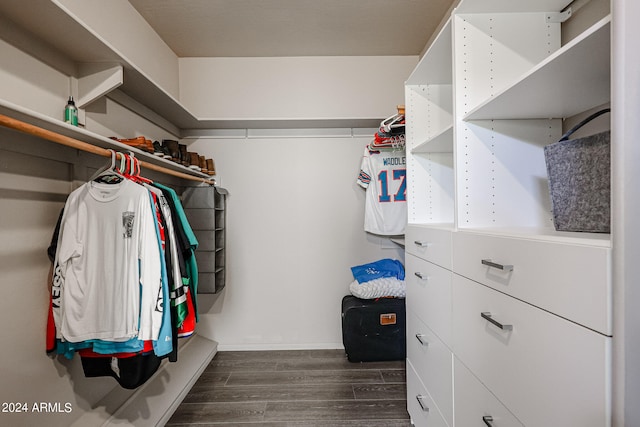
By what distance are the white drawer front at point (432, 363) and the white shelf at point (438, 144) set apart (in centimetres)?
90

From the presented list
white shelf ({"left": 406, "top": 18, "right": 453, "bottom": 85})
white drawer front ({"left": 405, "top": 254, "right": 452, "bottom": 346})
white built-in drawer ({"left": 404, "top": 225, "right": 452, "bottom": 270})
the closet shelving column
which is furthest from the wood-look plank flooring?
white shelf ({"left": 406, "top": 18, "right": 453, "bottom": 85})

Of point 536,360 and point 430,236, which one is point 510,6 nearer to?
point 430,236

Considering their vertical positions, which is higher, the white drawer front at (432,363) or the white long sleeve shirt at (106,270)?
the white long sleeve shirt at (106,270)

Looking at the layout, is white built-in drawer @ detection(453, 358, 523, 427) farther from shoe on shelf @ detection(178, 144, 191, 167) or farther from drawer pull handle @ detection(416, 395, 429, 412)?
shoe on shelf @ detection(178, 144, 191, 167)

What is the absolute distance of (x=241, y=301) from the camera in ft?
8.71

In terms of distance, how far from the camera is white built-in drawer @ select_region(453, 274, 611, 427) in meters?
0.58

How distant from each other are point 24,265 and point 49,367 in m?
0.47

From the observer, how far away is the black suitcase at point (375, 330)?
2287 mm

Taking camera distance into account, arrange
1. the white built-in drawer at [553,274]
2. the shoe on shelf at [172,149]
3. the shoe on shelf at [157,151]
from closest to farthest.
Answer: the white built-in drawer at [553,274], the shoe on shelf at [157,151], the shoe on shelf at [172,149]

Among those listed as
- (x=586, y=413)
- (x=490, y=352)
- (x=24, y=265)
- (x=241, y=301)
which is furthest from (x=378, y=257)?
(x=24, y=265)

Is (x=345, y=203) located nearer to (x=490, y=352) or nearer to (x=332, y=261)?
(x=332, y=261)

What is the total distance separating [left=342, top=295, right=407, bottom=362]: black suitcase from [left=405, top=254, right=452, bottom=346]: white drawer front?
0.60 metres

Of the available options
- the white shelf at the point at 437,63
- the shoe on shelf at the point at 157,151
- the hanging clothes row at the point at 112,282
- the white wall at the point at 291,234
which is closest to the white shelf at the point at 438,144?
the white shelf at the point at 437,63

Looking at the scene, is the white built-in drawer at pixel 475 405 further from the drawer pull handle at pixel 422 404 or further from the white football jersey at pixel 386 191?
the white football jersey at pixel 386 191
